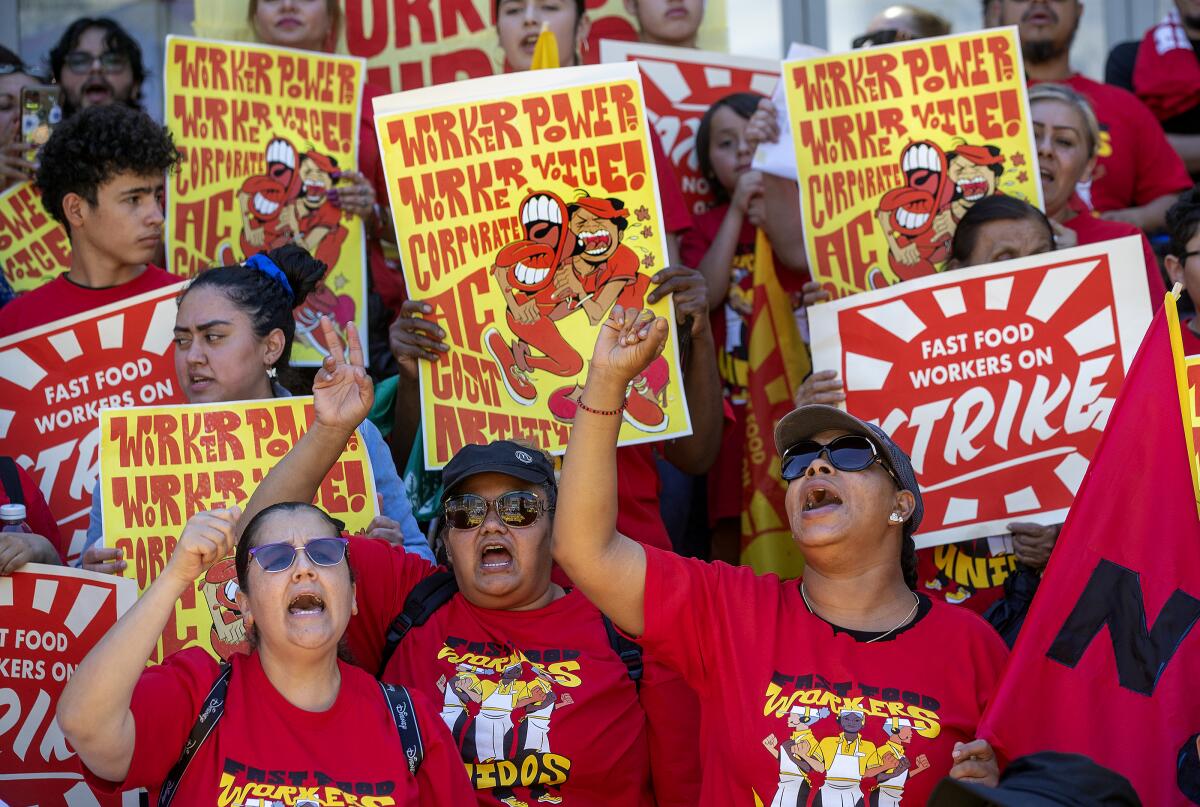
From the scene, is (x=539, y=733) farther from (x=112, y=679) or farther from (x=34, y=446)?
(x=34, y=446)

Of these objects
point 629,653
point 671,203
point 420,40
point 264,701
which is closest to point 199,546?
point 264,701

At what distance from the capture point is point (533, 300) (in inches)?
190

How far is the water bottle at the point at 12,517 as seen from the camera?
4.21 metres

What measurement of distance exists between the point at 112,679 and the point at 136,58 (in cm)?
407

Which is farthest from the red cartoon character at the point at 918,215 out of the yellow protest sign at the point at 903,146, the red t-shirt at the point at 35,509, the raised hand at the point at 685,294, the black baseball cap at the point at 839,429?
the red t-shirt at the point at 35,509

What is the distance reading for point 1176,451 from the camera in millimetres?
3727

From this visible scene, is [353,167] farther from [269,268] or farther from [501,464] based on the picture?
[501,464]

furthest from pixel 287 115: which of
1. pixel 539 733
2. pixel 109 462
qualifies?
pixel 539 733

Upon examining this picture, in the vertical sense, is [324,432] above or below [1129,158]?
below

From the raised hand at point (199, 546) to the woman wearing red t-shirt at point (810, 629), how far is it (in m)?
0.65

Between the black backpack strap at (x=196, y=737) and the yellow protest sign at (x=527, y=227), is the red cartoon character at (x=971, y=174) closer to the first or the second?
the yellow protest sign at (x=527, y=227)

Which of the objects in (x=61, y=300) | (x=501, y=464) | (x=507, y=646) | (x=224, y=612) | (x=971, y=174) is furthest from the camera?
(x=971, y=174)

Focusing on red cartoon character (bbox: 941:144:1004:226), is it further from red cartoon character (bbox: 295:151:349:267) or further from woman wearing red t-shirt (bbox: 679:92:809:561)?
red cartoon character (bbox: 295:151:349:267)

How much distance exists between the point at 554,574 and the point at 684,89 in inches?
103
